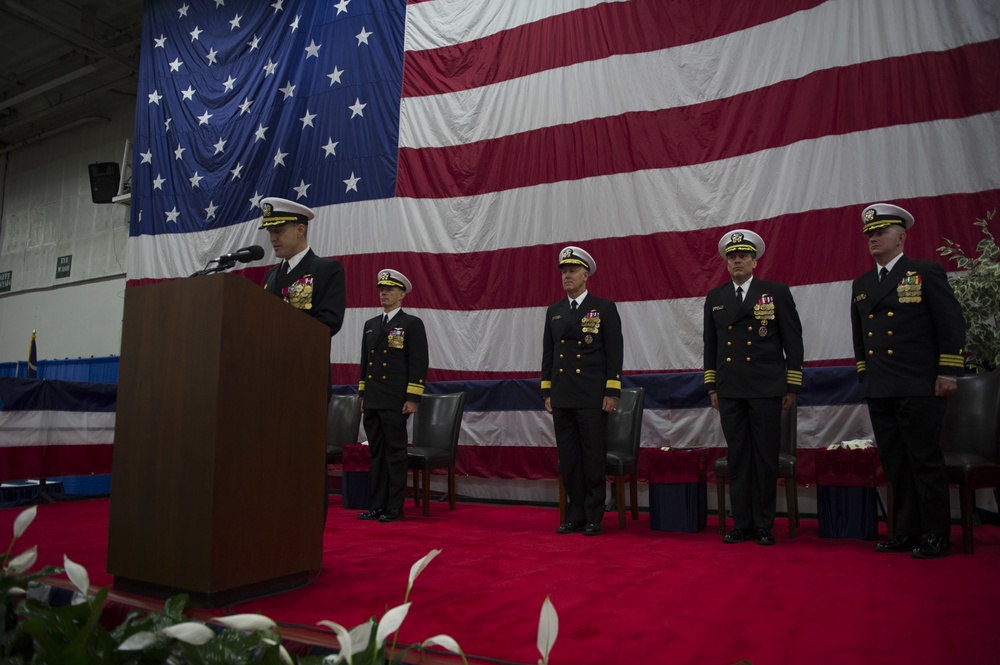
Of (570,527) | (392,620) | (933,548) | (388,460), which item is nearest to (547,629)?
(392,620)

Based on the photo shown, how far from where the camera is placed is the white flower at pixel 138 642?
1003 millimetres

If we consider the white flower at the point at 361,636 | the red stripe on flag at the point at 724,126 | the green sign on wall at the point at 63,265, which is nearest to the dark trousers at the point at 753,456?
the red stripe on flag at the point at 724,126

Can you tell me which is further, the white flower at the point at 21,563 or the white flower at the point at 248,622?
the white flower at the point at 21,563

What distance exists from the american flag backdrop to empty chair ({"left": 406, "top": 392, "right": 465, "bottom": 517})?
33cm

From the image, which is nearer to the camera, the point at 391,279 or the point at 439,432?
the point at 391,279

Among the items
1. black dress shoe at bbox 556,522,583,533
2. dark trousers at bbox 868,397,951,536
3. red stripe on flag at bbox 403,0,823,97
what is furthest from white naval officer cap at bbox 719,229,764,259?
red stripe on flag at bbox 403,0,823,97

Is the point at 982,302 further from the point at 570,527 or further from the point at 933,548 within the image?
the point at 570,527

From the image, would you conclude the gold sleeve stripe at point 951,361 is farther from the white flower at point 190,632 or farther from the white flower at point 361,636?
the white flower at point 190,632

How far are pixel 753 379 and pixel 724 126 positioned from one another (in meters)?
1.82

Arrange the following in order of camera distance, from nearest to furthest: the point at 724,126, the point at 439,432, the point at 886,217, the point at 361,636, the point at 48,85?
1. the point at 361,636
2. the point at 886,217
3. the point at 724,126
4. the point at 439,432
5. the point at 48,85

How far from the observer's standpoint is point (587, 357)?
3785 mm

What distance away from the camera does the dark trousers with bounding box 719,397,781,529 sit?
3309 mm

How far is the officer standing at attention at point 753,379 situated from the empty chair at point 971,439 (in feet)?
2.20

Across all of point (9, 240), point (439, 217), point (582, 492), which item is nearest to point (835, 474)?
point (582, 492)
